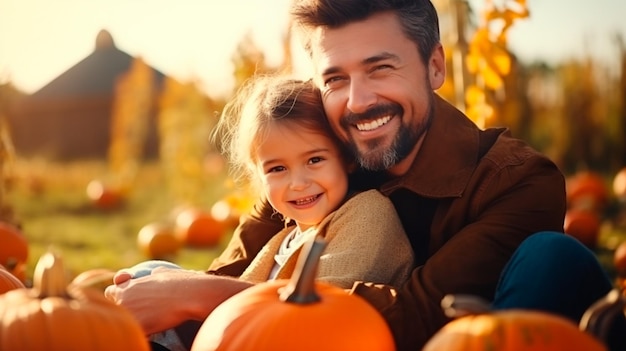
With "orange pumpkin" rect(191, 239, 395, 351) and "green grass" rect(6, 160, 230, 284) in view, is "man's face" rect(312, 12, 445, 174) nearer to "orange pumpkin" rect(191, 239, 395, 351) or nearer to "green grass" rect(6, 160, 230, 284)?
"orange pumpkin" rect(191, 239, 395, 351)

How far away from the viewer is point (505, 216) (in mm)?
2939

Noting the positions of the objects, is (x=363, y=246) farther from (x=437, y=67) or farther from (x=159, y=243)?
(x=159, y=243)

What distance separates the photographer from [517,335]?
205cm

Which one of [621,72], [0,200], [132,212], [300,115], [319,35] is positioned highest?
[319,35]

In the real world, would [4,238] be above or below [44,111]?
above

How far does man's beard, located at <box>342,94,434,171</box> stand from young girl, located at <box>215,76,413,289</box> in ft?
0.28

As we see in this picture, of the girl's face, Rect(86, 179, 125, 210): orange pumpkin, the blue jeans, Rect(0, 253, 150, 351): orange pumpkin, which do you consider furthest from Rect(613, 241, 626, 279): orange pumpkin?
Rect(86, 179, 125, 210): orange pumpkin

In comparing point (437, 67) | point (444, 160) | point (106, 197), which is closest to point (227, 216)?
point (106, 197)

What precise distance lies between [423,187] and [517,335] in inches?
45.7

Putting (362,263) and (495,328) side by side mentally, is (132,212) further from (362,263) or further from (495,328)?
(495,328)

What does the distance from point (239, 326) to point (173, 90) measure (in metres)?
11.0

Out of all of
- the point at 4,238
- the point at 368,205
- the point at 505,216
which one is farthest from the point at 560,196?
the point at 4,238

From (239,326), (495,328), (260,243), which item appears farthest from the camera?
(260,243)

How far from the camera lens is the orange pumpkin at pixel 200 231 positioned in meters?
8.38
